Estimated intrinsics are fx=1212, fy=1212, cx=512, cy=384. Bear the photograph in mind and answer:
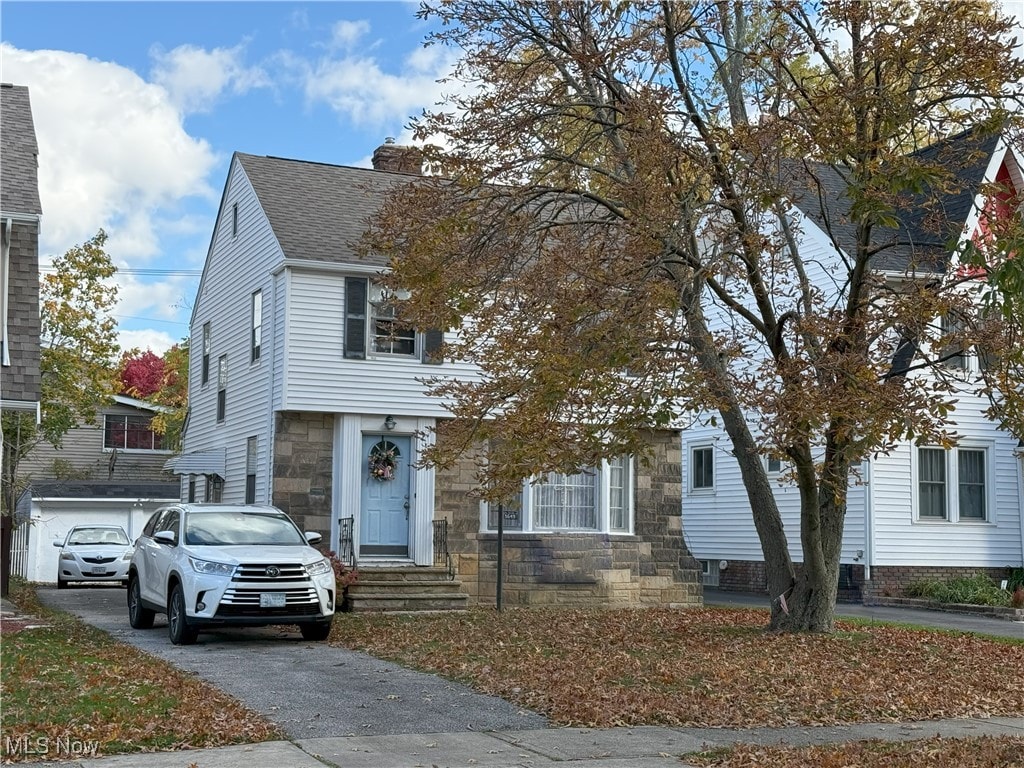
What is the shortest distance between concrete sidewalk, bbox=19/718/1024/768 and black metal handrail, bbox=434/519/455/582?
12.3 meters

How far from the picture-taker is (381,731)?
31.3 ft

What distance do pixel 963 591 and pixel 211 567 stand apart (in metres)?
16.3

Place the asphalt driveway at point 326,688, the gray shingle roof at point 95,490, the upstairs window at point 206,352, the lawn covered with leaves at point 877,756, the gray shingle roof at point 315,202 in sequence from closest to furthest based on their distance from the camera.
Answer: the lawn covered with leaves at point 877,756 < the asphalt driveway at point 326,688 < the gray shingle roof at point 315,202 < the upstairs window at point 206,352 < the gray shingle roof at point 95,490

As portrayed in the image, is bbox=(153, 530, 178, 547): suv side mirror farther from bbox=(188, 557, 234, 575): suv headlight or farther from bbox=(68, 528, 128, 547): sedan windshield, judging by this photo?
bbox=(68, 528, 128, 547): sedan windshield

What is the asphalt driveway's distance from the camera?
989 cm

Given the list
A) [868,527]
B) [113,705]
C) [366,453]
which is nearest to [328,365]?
[366,453]

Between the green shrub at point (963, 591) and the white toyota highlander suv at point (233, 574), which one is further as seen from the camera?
the green shrub at point (963, 591)

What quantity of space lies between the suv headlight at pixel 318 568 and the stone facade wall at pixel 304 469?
5720mm

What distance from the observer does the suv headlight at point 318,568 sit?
15.5 meters

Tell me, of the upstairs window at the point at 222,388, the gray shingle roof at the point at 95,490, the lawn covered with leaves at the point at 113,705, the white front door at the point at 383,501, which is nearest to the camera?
the lawn covered with leaves at the point at 113,705

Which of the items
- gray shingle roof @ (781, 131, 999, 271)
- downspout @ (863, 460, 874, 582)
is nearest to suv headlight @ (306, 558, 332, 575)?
gray shingle roof @ (781, 131, 999, 271)

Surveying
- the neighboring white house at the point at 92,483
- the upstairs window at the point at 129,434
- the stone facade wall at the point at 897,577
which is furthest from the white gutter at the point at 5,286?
the upstairs window at the point at 129,434

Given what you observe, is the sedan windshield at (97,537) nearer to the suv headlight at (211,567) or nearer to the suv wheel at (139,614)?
the suv wheel at (139,614)

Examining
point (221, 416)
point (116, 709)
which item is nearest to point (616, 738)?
point (116, 709)
